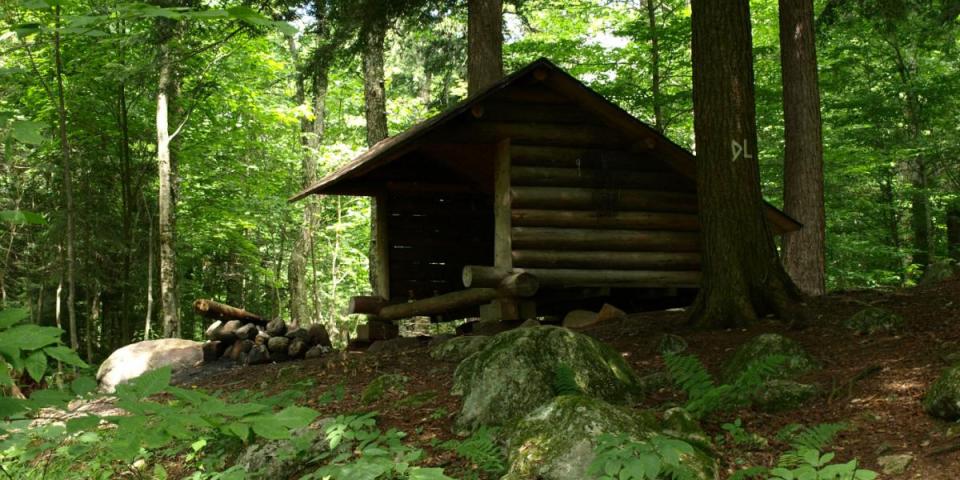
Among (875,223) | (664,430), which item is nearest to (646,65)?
(875,223)

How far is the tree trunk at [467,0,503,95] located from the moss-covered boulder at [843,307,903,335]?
25.0ft

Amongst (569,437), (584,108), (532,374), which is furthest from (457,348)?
(569,437)

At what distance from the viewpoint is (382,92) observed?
15422 mm

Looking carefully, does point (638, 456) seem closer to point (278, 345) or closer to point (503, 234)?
point (503, 234)

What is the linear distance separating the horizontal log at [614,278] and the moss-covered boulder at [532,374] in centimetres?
370

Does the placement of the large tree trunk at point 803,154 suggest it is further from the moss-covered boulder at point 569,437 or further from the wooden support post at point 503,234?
the moss-covered boulder at point 569,437

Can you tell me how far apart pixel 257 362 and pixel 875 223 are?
16062 millimetres

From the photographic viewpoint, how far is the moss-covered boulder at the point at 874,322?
6.70m

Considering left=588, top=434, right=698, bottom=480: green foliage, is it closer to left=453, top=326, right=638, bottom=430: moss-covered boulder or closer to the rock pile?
left=453, top=326, right=638, bottom=430: moss-covered boulder

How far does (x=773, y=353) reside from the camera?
581 cm

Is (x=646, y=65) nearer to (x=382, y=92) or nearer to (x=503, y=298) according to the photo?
(x=382, y=92)

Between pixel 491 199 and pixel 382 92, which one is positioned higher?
pixel 382 92

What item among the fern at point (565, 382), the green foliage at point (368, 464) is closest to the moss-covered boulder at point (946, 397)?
the fern at point (565, 382)

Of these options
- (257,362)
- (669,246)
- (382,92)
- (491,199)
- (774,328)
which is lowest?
(257,362)
